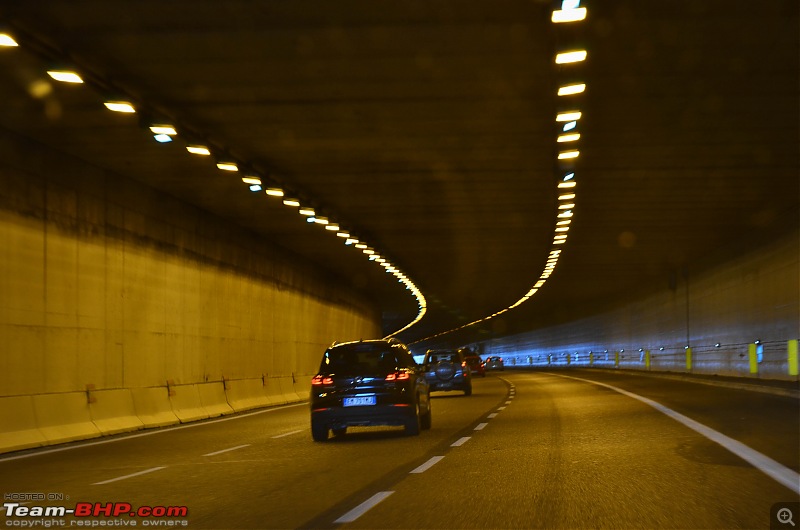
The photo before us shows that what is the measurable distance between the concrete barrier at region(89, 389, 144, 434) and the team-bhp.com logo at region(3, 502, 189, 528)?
10.1m

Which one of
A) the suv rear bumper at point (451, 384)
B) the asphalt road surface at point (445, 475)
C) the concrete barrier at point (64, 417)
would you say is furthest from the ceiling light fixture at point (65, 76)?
the suv rear bumper at point (451, 384)

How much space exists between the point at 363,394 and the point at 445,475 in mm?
5615

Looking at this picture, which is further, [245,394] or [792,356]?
[245,394]

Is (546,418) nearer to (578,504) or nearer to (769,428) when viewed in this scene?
(769,428)

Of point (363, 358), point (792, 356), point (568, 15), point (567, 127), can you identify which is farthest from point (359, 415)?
point (792, 356)

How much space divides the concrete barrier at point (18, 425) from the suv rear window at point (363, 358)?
4830 millimetres

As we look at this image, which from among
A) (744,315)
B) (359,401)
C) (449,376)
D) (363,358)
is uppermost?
(744,315)

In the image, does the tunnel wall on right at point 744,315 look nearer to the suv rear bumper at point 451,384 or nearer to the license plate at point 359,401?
the suv rear bumper at point 451,384

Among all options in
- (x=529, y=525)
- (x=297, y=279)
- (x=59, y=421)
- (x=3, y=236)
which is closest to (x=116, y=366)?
(x=59, y=421)

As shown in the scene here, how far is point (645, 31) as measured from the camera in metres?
12.9

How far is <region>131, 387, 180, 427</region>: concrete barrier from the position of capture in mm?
21609

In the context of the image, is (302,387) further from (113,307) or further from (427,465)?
(427,465)

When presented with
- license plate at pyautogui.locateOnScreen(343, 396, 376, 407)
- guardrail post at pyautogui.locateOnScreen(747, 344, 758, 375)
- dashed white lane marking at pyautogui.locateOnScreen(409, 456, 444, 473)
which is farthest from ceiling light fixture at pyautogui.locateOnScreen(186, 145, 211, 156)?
guardrail post at pyautogui.locateOnScreen(747, 344, 758, 375)

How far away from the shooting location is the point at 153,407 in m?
22.4
